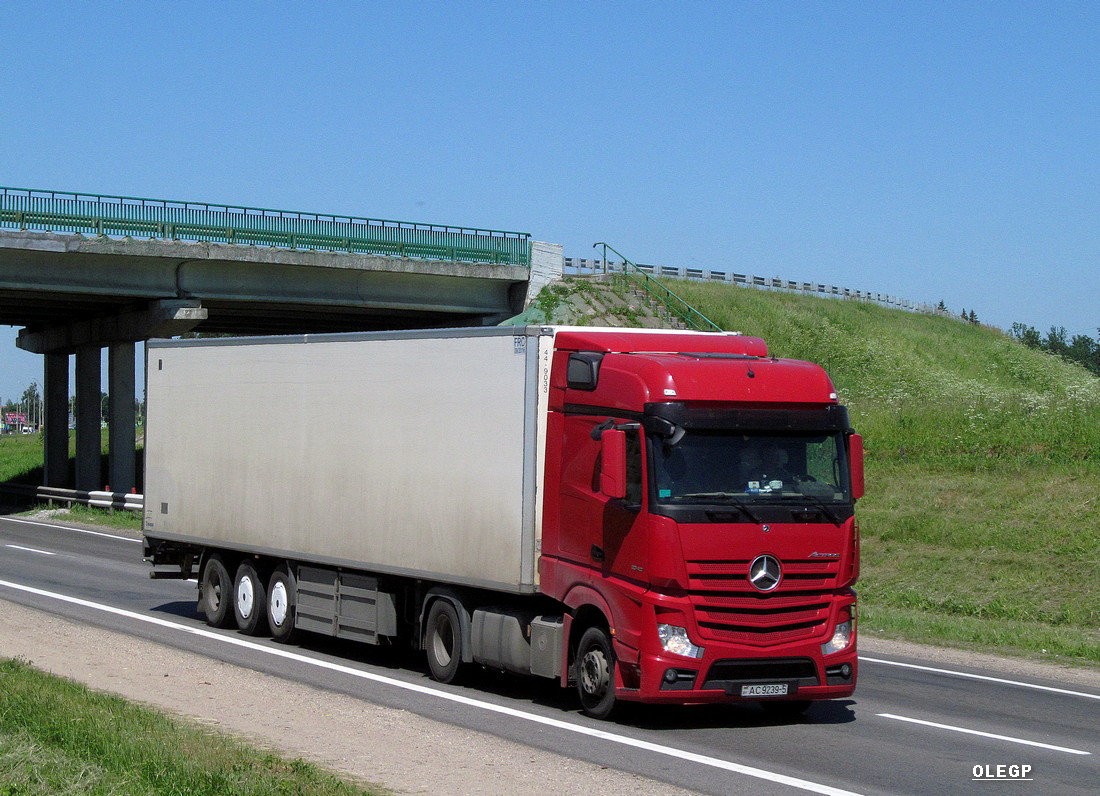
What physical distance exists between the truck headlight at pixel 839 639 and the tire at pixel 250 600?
7.85m

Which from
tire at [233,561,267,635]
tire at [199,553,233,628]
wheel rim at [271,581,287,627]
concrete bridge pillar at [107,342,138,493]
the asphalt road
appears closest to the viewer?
the asphalt road

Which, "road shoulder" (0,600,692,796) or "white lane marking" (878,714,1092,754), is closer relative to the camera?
"road shoulder" (0,600,692,796)

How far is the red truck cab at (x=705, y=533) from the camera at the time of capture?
1079cm

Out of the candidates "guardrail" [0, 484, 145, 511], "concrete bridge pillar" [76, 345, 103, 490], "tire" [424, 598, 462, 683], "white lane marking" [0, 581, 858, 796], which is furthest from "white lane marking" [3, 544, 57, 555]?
"concrete bridge pillar" [76, 345, 103, 490]

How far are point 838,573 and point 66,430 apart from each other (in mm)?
44439

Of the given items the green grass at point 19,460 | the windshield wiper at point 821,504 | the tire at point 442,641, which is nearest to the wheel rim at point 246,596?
the tire at point 442,641

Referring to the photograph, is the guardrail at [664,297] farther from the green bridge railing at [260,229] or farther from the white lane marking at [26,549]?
the white lane marking at [26,549]

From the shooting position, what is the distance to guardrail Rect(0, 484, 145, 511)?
125 ft

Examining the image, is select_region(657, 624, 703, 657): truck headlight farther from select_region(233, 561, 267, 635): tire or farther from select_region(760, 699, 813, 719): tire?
select_region(233, 561, 267, 635): tire

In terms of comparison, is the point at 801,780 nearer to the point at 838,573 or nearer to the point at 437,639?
the point at 838,573

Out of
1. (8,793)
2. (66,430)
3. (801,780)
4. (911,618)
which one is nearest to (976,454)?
(911,618)

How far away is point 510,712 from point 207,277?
1172 inches

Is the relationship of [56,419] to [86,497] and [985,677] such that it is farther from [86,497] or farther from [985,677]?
[985,677]

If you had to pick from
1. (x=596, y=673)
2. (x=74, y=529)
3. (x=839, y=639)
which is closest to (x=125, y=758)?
(x=596, y=673)
